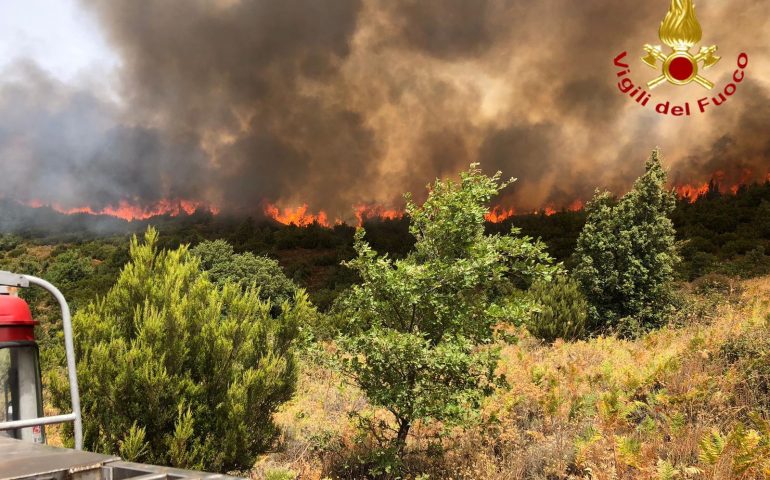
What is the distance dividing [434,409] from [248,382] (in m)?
2.91

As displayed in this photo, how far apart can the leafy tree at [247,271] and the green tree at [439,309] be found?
1905 centimetres

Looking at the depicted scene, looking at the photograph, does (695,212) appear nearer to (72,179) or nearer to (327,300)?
(327,300)

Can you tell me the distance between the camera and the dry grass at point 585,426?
738 cm

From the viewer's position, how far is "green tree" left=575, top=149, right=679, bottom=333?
833 inches

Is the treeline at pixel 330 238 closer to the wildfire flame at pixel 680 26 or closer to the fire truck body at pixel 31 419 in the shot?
the wildfire flame at pixel 680 26

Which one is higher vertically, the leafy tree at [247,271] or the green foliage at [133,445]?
the leafy tree at [247,271]

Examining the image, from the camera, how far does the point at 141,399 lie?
7.70 metres

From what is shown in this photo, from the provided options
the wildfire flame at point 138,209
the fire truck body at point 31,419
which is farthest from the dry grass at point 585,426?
the wildfire flame at point 138,209

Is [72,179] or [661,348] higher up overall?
[72,179]

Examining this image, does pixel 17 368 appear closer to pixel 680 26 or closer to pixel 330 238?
pixel 680 26

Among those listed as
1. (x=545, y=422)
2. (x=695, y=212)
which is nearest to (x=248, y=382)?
(x=545, y=422)

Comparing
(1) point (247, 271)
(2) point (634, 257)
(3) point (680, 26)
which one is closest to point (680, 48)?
(3) point (680, 26)

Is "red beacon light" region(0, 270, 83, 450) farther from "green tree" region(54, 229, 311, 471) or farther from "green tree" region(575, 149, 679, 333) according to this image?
"green tree" region(575, 149, 679, 333)

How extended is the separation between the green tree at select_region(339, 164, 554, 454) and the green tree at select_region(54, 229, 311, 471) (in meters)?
1.71
